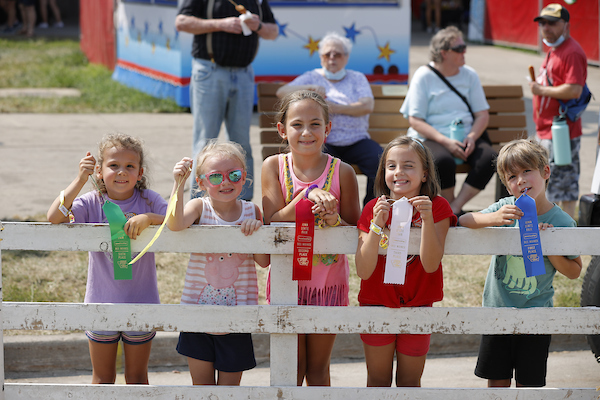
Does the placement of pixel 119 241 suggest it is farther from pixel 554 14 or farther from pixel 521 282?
pixel 554 14

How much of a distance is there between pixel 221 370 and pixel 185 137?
6.97 metres

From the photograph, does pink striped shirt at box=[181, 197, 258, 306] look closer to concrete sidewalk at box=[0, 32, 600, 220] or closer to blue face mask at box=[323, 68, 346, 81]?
concrete sidewalk at box=[0, 32, 600, 220]

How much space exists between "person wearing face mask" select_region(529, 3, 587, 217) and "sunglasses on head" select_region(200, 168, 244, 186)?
3.50 meters

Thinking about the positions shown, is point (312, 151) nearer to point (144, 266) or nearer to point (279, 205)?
point (279, 205)

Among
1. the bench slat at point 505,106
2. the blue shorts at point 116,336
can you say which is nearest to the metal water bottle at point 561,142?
the bench slat at point 505,106

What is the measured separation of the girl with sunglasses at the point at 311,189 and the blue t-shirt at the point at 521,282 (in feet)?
2.17

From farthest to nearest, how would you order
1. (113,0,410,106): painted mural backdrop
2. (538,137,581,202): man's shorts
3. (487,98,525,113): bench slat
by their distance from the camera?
1. (113,0,410,106): painted mural backdrop
2. (487,98,525,113): bench slat
3. (538,137,581,202): man's shorts

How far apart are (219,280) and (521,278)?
129 centimetres

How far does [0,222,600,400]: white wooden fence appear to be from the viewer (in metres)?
2.86

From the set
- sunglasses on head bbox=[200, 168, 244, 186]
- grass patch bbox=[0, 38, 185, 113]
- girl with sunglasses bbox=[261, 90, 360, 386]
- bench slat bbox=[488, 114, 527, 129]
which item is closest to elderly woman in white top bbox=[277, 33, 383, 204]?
bench slat bbox=[488, 114, 527, 129]

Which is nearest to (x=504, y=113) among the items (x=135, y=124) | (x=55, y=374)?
(x=55, y=374)

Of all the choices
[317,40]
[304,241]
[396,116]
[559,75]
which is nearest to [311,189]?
[304,241]

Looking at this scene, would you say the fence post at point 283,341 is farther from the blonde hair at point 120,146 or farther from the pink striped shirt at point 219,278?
the blonde hair at point 120,146

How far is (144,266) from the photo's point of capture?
319 cm
